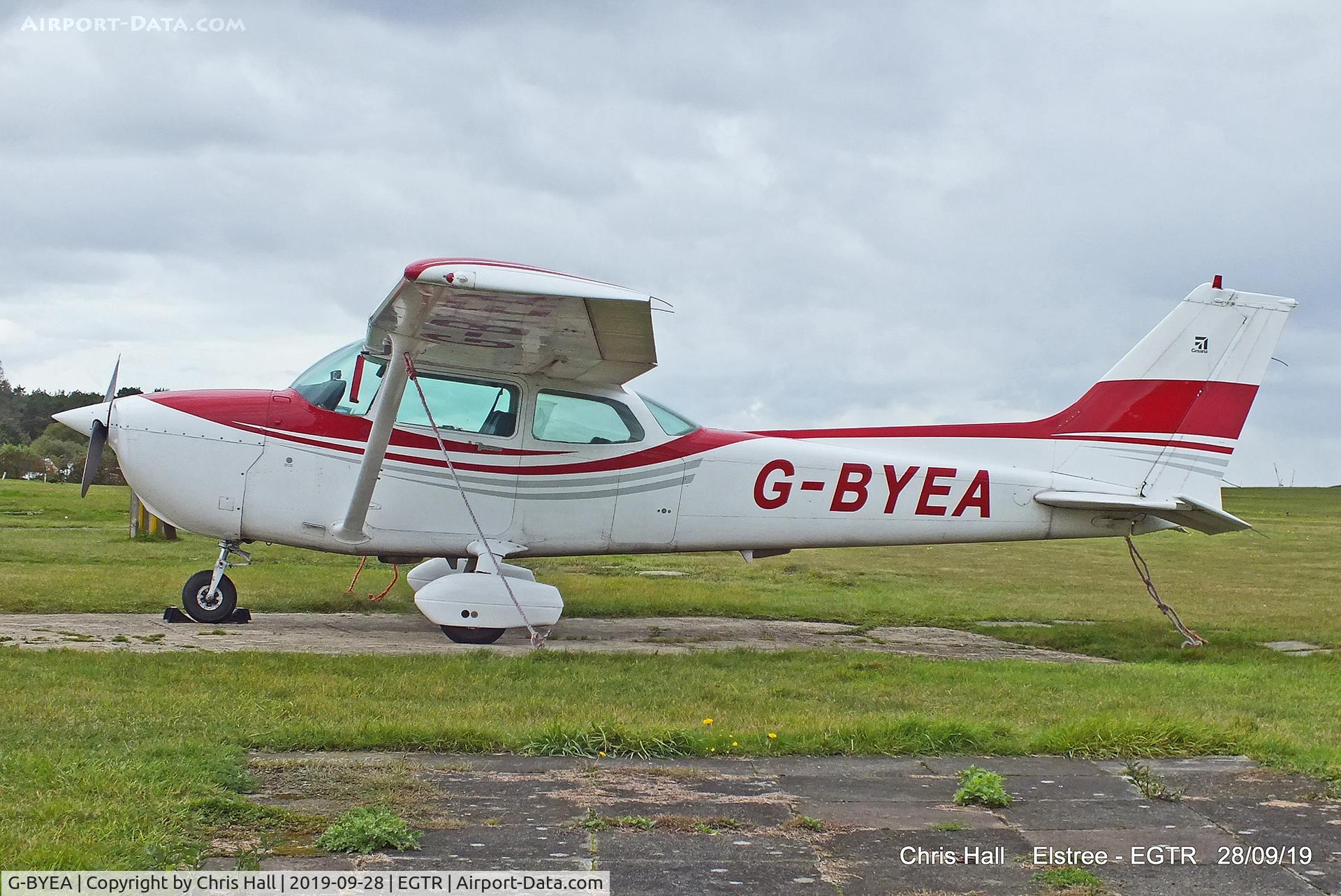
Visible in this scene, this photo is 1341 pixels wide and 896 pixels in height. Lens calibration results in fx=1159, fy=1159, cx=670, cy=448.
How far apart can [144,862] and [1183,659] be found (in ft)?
29.4

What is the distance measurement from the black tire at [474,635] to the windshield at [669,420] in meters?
2.42

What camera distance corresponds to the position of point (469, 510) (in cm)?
978

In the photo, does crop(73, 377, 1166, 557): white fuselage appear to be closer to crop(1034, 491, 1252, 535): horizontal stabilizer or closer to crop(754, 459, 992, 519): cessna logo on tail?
crop(754, 459, 992, 519): cessna logo on tail

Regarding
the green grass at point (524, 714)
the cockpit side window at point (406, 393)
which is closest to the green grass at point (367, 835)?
the green grass at point (524, 714)

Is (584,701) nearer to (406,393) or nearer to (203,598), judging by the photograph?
(406,393)

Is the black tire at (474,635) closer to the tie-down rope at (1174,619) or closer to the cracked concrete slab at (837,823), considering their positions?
the cracked concrete slab at (837,823)

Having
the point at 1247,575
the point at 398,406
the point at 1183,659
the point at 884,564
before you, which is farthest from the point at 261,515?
the point at 1247,575

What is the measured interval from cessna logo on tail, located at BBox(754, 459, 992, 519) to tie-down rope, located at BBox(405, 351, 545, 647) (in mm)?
2521

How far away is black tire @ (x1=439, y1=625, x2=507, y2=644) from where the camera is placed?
386 inches

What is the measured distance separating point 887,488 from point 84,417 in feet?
24.0

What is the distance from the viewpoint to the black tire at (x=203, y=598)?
33.3 feet

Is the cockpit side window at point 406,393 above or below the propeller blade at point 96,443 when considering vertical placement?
above

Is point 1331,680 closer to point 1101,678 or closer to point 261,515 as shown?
point 1101,678
